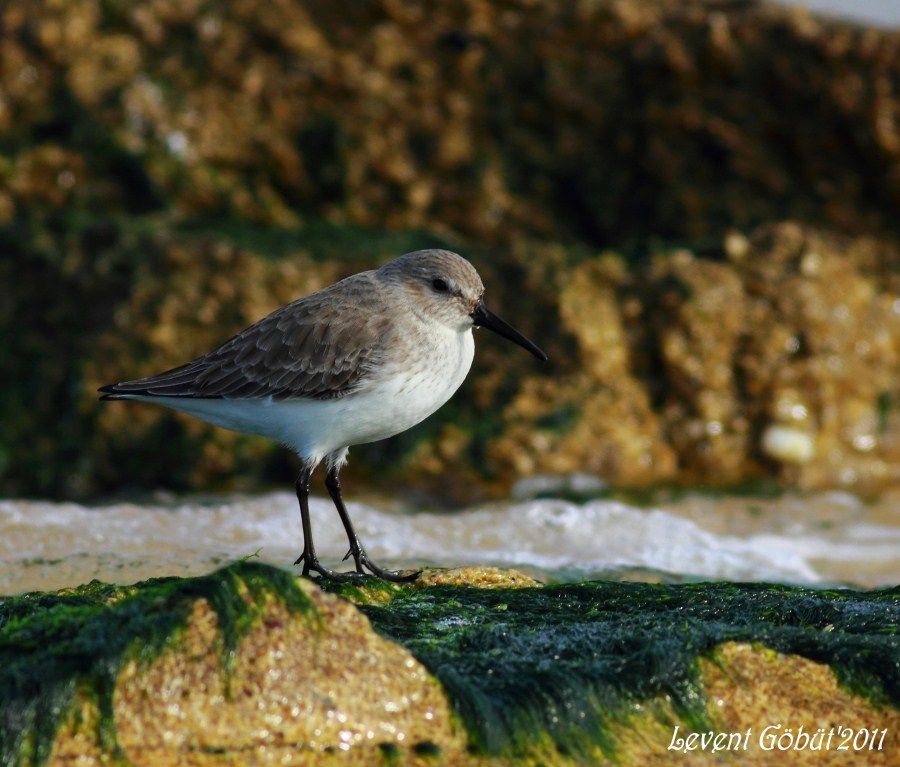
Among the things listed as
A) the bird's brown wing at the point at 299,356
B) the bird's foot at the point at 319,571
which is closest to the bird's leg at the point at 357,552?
the bird's foot at the point at 319,571

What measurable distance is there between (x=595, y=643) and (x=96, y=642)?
157cm

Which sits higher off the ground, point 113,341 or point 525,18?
point 525,18

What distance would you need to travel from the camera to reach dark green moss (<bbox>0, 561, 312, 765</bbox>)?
3402 mm

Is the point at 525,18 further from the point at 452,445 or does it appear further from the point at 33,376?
the point at 33,376

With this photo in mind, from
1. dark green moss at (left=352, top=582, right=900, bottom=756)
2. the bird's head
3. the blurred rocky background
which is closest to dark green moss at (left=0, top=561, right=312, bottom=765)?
dark green moss at (left=352, top=582, right=900, bottom=756)

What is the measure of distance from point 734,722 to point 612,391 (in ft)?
18.5

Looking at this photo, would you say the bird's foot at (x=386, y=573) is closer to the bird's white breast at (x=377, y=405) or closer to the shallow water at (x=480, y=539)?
the bird's white breast at (x=377, y=405)

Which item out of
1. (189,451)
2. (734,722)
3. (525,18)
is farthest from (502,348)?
(734,722)

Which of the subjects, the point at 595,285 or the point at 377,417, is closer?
the point at 377,417

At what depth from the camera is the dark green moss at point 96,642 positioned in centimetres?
340

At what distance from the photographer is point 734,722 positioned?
12.6ft

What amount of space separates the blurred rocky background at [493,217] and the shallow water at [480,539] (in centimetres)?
92

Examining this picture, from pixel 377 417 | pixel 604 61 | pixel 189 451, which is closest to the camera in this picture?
pixel 377 417

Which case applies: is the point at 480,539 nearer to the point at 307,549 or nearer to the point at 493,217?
the point at 307,549
